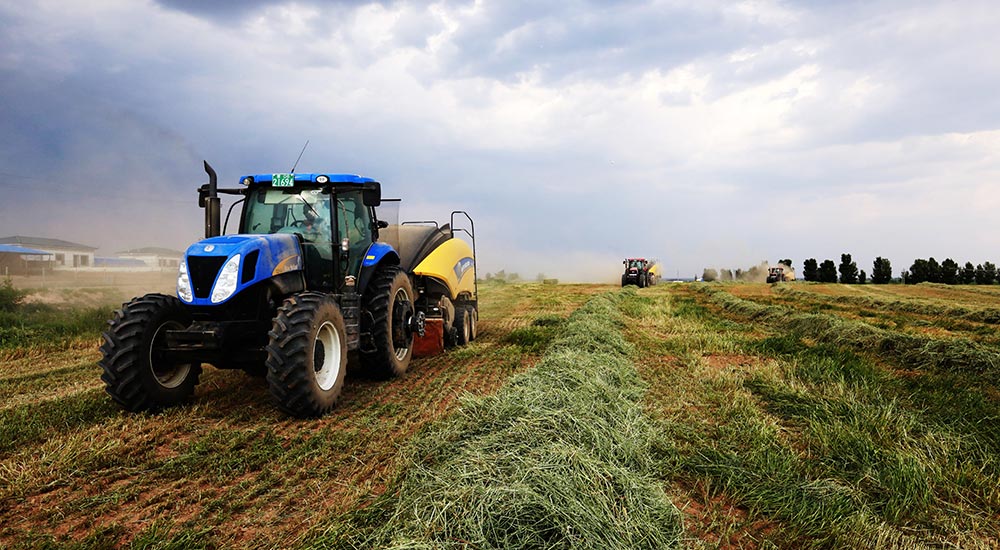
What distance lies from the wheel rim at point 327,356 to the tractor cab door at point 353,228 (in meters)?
0.85

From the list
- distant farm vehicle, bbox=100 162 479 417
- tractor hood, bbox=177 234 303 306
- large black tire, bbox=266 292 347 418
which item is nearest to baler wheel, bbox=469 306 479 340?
distant farm vehicle, bbox=100 162 479 417

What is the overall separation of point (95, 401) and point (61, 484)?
207 centimetres

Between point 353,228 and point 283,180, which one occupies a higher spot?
point 283,180

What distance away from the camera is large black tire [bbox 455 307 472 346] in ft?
31.6

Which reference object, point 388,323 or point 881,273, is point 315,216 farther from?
point 881,273

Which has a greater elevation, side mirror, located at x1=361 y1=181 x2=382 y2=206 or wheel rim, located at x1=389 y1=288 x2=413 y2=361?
side mirror, located at x1=361 y1=181 x2=382 y2=206

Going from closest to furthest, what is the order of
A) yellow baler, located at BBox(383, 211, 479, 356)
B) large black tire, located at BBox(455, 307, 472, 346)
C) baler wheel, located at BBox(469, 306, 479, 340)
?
1. yellow baler, located at BBox(383, 211, 479, 356)
2. large black tire, located at BBox(455, 307, 472, 346)
3. baler wheel, located at BBox(469, 306, 479, 340)

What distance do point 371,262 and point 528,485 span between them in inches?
180

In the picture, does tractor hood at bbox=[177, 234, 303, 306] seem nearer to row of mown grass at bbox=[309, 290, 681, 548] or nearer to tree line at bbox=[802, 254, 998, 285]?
row of mown grass at bbox=[309, 290, 681, 548]

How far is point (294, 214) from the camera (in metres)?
6.46

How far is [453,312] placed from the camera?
9398mm

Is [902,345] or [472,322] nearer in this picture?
[902,345]

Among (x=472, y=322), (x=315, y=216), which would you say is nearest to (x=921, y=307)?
(x=472, y=322)

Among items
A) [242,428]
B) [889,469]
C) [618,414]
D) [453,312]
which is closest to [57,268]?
[453,312]
